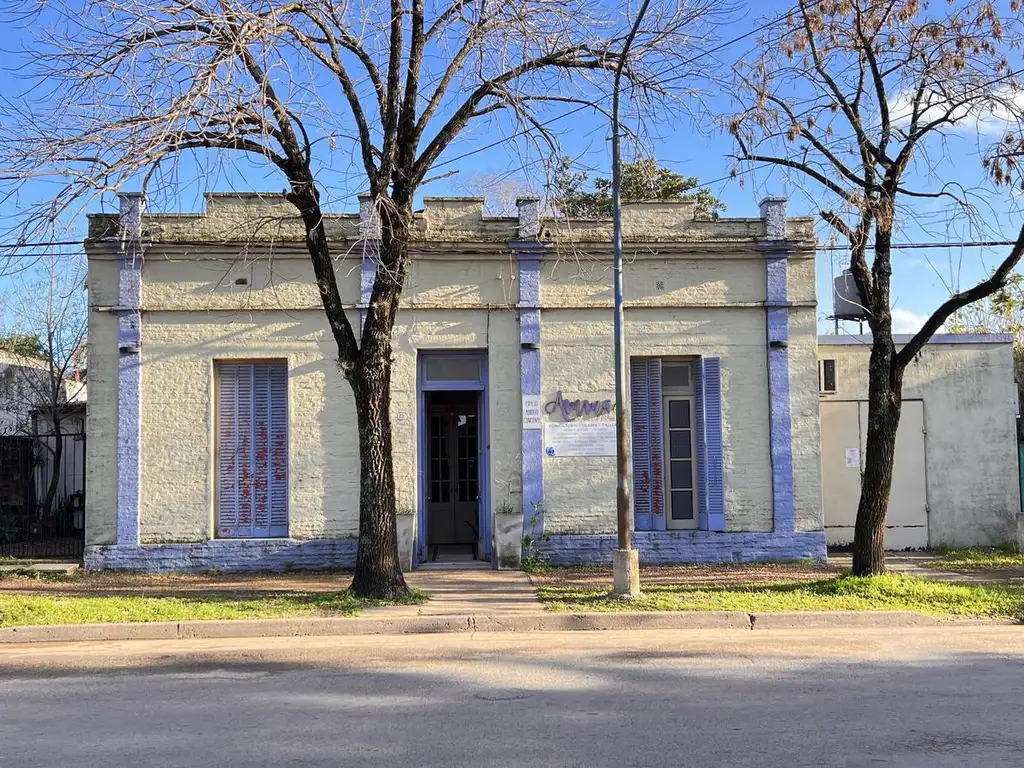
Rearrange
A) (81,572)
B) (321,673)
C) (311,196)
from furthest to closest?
(81,572)
(311,196)
(321,673)

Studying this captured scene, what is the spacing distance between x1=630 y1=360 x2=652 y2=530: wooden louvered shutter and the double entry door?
105 inches

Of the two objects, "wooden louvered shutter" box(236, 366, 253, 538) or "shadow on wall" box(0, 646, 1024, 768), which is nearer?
"shadow on wall" box(0, 646, 1024, 768)

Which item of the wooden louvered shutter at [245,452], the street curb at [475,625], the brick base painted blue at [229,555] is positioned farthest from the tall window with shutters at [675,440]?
the wooden louvered shutter at [245,452]

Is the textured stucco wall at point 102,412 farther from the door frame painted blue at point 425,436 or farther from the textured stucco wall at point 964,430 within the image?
the textured stucco wall at point 964,430

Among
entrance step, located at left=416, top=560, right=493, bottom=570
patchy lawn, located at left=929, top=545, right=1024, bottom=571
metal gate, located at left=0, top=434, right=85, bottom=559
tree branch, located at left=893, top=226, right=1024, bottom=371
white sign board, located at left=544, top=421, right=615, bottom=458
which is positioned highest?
tree branch, located at left=893, top=226, right=1024, bottom=371

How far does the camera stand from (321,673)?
24.5ft

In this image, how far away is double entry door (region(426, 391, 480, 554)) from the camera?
49.2ft

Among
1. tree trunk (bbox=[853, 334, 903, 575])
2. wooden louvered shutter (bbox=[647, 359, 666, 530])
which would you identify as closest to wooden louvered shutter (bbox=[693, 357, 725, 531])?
wooden louvered shutter (bbox=[647, 359, 666, 530])

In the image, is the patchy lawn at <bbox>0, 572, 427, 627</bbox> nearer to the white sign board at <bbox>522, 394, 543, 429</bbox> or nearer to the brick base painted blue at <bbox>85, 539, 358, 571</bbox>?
the brick base painted blue at <bbox>85, 539, 358, 571</bbox>

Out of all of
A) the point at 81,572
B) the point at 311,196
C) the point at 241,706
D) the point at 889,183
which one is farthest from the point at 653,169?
the point at 81,572

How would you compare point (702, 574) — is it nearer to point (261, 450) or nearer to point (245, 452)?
point (261, 450)

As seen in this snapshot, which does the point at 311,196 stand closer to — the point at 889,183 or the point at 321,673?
the point at 321,673

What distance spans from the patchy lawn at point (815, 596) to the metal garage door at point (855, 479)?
3.13m

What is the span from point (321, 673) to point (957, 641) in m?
6.12
